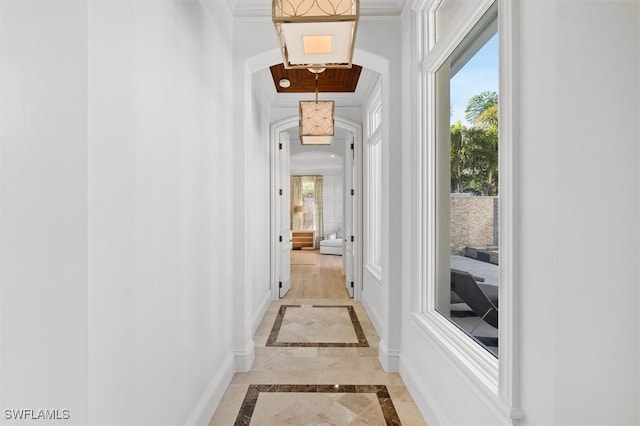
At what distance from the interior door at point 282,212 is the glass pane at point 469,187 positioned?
3.26m

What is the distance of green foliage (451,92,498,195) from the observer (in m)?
1.69

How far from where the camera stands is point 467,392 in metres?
1.71

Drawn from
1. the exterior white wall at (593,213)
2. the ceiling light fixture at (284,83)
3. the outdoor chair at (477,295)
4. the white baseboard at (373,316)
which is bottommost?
the white baseboard at (373,316)

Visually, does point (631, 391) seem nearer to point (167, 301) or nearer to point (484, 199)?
point (484, 199)

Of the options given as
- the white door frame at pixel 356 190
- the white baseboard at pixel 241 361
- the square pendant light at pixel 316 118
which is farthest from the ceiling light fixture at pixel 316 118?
the white baseboard at pixel 241 361

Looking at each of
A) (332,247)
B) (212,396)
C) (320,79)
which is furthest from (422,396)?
(332,247)

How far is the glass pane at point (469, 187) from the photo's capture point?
1701mm

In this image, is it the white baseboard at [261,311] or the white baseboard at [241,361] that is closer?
the white baseboard at [241,361]

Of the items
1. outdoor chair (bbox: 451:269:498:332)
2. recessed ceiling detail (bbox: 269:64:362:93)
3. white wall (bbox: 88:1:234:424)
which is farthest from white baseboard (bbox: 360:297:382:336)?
recessed ceiling detail (bbox: 269:64:362:93)

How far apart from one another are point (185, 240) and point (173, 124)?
595 millimetres

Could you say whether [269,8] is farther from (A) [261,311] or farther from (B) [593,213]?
(A) [261,311]

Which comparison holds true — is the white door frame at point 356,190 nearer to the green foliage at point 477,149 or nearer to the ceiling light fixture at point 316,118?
the ceiling light fixture at point 316,118

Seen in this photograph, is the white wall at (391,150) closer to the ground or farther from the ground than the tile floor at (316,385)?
→ farther from the ground

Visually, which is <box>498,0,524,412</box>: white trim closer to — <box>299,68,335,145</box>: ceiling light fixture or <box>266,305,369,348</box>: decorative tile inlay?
<box>266,305,369,348</box>: decorative tile inlay
